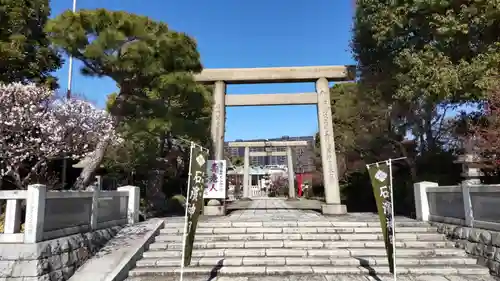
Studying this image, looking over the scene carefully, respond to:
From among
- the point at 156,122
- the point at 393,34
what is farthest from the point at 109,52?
the point at 393,34

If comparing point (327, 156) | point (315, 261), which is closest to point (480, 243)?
point (315, 261)

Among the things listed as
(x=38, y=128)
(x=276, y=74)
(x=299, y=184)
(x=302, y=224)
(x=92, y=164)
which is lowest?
(x=302, y=224)

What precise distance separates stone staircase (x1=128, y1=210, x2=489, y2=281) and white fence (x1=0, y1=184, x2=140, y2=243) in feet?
4.54

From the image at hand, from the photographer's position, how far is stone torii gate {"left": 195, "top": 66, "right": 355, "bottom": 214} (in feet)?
43.2

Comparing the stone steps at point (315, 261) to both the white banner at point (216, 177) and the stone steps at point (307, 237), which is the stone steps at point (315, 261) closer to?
the stone steps at point (307, 237)

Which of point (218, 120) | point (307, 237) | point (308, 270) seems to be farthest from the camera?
point (218, 120)

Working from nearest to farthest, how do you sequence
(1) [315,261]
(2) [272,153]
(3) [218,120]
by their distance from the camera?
(1) [315,261]
(3) [218,120]
(2) [272,153]

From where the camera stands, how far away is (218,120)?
1325 centimetres

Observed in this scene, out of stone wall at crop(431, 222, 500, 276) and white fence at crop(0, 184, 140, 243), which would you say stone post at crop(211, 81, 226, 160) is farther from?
stone wall at crop(431, 222, 500, 276)

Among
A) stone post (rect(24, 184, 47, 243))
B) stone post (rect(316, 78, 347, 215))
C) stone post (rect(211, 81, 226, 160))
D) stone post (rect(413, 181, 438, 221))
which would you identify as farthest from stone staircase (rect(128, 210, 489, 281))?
stone post (rect(211, 81, 226, 160))

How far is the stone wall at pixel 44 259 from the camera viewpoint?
5.69m

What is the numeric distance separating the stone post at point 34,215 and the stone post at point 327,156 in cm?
912

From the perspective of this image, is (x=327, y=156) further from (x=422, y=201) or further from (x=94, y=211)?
(x=94, y=211)

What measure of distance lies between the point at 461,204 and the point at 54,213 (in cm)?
838
